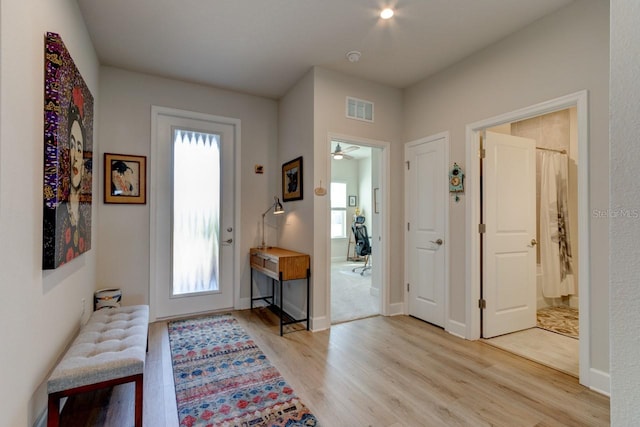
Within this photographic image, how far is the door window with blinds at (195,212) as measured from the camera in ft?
12.1

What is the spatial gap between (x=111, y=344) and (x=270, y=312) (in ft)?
6.92

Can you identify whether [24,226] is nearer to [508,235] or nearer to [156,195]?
[156,195]

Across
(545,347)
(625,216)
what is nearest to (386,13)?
(625,216)

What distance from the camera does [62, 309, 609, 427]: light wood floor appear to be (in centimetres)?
187

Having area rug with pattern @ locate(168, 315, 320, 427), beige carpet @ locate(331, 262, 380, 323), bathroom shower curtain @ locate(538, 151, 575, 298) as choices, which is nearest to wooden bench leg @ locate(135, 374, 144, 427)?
area rug with pattern @ locate(168, 315, 320, 427)

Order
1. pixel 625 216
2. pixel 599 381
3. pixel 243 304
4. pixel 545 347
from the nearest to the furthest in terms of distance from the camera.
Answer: pixel 625 216 → pixel 599 381 → pixel 545 347 → pixel 243 304

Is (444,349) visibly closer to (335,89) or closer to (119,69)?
(335,89)

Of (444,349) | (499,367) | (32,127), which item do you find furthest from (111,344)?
(499,367)

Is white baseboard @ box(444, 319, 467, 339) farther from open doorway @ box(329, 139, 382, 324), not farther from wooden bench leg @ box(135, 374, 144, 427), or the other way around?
open doorway @ box(329, 139, 382, 324)

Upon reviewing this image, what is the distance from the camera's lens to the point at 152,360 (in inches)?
102

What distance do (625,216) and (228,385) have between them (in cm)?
236

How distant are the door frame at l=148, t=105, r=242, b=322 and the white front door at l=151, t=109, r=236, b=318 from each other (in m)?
0.01

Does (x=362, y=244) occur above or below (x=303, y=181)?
below

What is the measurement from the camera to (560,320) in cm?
357
